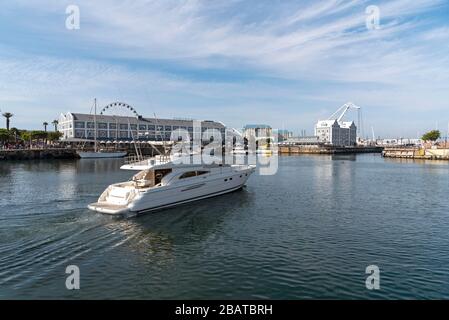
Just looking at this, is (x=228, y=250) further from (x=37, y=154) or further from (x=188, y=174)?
(x=37, y=154)

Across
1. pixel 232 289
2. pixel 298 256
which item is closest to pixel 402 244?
pixel 298 256

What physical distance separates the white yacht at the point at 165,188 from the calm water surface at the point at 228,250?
84 cm

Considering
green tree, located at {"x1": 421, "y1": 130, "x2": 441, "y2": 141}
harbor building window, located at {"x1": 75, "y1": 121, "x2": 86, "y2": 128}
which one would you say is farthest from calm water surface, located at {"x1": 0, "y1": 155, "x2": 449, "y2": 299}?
green tree, located at {"x1": 421, "y1": 130, "x2": 441, "y2": 141}

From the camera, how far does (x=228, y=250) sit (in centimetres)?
1673

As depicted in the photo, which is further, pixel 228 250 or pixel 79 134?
pixel 79 134

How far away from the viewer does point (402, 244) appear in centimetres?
1762

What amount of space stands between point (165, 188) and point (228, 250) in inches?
394

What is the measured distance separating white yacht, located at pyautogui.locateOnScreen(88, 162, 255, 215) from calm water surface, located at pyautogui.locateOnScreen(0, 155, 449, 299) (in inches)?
33.1

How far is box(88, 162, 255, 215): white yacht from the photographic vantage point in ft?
76.7

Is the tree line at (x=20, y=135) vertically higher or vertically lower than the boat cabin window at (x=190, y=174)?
higher

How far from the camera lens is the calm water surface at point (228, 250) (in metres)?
12.6

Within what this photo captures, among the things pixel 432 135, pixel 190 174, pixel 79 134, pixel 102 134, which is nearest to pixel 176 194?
pixel 190 174

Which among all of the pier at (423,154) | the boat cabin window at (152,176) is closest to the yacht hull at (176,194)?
the boat cabin window at (152,176)

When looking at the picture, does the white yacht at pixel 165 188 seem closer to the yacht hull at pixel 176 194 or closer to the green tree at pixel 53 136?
the yacht hull at pixel 176 194
